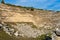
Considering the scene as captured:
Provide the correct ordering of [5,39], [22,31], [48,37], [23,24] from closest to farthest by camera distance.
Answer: [5,39] → [48,37] → [22,31] → [23,24]

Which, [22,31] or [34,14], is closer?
[22,31]

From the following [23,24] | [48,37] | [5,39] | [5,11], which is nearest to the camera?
[5,39]

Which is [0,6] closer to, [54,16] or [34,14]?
[34,14]

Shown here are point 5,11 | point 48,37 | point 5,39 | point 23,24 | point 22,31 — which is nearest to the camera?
point 5,39

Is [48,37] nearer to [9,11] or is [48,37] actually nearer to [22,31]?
[22,31]

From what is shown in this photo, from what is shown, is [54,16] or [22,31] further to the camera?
[54,16]

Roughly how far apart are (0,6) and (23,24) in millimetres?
8822

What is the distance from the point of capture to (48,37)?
31750 mm

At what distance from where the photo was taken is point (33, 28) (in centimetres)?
3972

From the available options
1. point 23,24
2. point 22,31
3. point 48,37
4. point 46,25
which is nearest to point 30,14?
point 46,25

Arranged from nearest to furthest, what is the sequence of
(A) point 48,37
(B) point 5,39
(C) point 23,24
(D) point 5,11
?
(B) point 5,39
(A) point 48,37
(C) point 23,24
(D) point 5,11

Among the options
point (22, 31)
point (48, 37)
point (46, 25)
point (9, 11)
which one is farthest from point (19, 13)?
point (48, 37)

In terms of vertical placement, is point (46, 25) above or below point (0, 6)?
below

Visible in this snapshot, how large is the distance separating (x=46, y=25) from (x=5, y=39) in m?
17.3
